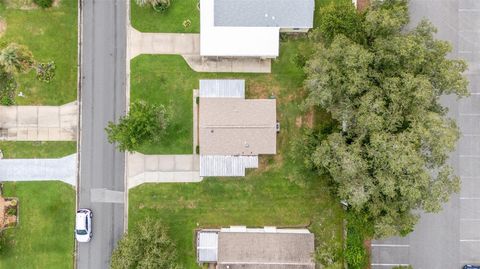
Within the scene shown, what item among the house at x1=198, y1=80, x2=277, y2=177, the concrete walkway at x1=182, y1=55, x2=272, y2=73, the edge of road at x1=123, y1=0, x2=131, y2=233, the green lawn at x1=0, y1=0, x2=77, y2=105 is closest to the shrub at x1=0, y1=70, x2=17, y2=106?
the green lawn at x1=0, y1=0, x2=77, y2=105

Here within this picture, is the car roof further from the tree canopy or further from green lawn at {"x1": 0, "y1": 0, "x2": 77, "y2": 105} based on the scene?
green lawn at {"x1": 0, "y1": 0, "x2": 77, "y2": 105}

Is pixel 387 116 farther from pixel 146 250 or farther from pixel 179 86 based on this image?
pixel 146 250

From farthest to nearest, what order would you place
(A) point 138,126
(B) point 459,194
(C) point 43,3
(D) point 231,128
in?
(B) point 459,194 < (C) point 43,3 < (D) point 231,128 < (A) point 138,126

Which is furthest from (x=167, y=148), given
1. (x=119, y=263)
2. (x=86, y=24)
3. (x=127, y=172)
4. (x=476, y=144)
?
(x=476, y=144)

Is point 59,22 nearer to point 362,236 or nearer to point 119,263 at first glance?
point 119,263

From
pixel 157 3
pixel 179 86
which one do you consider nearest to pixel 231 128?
pixel 179 86

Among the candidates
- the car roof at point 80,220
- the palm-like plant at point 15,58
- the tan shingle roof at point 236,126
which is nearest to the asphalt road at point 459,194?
the tan shingle roof at point 236,126
